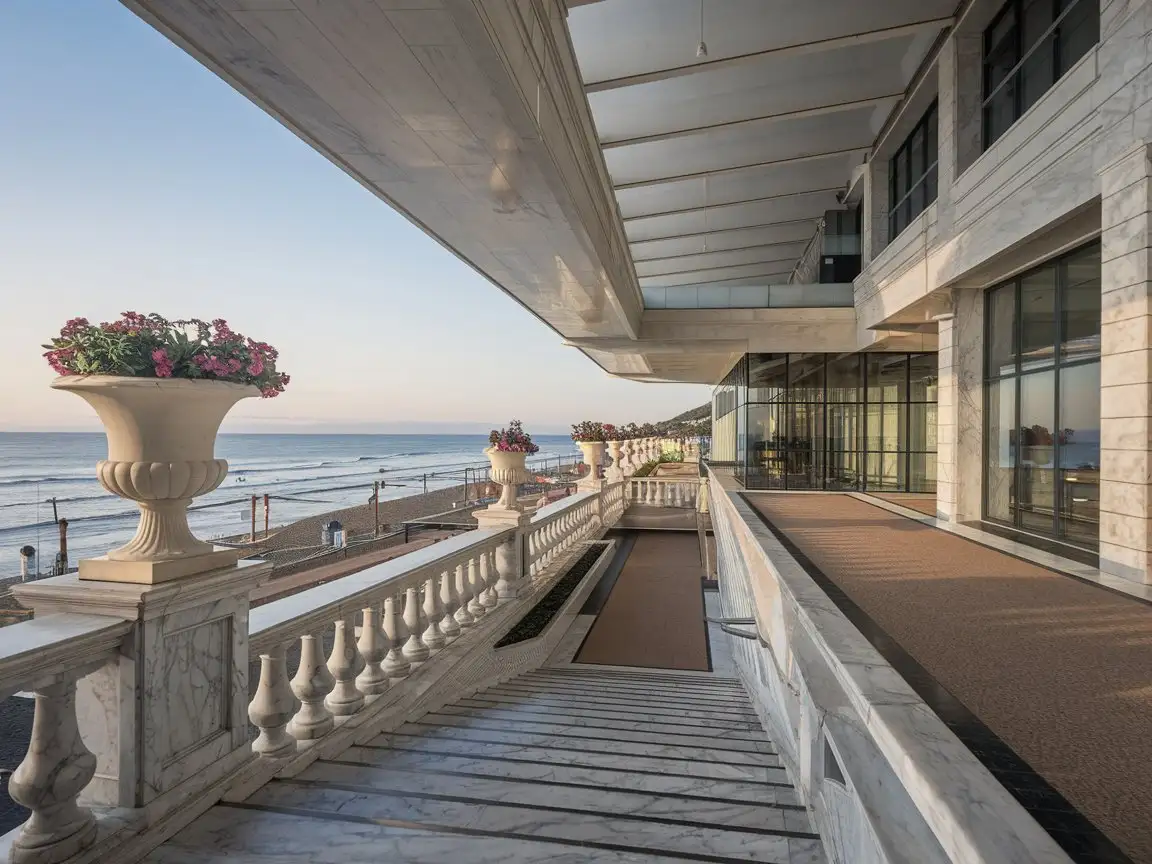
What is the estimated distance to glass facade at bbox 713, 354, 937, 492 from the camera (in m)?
14.5

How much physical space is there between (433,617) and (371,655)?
1.05 metres

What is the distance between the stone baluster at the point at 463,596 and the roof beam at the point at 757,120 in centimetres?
657

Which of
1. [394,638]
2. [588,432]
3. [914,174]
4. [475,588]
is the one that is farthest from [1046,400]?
[588,432]

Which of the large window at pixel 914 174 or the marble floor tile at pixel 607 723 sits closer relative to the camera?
the marble floor tile at pixel 607 723

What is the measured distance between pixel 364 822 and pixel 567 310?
9.22 m

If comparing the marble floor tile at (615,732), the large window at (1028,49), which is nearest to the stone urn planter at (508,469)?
the marble floor tile at (615,732)

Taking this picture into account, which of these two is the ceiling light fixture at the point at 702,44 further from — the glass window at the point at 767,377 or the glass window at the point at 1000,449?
the glass window at the point at 767,377

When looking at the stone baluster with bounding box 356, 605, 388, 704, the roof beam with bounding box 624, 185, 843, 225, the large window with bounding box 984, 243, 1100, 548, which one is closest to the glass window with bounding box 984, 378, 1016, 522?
the large window with bounding box 984, 243, 1100, 548

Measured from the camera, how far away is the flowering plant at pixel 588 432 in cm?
1479

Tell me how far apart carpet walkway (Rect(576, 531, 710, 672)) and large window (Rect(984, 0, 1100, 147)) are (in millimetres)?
7140

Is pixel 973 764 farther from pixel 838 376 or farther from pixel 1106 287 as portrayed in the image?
pixel 838 376

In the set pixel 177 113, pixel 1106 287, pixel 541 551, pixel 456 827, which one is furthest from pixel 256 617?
pixel 177 113

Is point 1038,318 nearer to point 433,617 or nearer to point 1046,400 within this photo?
point 1046,400

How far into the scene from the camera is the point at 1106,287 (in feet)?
17.1
